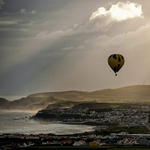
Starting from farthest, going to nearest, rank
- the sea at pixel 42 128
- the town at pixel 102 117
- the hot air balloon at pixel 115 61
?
the town at pixel 102 117 → the sea at pixel 42 128 → the hot air balloon at pixel 115 61

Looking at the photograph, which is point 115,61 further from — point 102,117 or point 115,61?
point 102,117

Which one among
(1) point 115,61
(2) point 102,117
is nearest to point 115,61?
(1) point 115,61

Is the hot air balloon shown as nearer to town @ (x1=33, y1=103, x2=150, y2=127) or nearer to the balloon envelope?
the balloon envelope

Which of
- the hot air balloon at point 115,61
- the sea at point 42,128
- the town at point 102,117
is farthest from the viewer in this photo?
the town at point 102,117

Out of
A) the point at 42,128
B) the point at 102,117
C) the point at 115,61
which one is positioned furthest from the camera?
the point at 102,117

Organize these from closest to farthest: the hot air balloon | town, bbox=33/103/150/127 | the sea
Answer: the hot air balloon, the sea, town, bbox=33/103/150/127

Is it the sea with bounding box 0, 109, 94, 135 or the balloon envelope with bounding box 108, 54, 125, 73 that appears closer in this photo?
the balloon envelope with bounding box 108, 54, 125, 73

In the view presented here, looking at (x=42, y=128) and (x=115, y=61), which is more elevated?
(x=115, y=61)

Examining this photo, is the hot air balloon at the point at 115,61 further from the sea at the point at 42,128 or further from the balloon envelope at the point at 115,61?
the sea at the point at 42,128

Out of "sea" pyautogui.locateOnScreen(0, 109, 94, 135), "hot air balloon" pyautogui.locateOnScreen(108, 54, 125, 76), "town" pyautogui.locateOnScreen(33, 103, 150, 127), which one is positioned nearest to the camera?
"hot air balloon" pyautogui.locateOnScreen(108, 54, 125, 76)

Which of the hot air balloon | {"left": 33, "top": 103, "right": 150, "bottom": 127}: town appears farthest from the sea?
the hot air balloon

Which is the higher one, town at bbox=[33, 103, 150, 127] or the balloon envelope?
the balloon envelope

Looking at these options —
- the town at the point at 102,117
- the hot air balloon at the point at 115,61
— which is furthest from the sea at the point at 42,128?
the hot air balloon at the point at 115,61

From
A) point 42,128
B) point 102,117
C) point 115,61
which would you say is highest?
point 115,61
